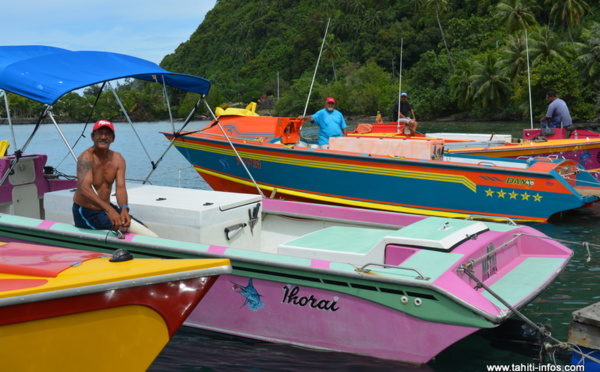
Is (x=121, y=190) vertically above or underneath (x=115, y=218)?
above

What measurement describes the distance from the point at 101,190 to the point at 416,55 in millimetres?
84445

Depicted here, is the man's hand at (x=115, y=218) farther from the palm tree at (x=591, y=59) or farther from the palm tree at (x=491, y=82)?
the palm tree at (x=491, y=82)

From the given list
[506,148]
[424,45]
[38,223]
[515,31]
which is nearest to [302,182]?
[506,148]

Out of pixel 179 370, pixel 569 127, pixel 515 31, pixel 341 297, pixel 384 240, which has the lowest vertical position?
pixel 179 370

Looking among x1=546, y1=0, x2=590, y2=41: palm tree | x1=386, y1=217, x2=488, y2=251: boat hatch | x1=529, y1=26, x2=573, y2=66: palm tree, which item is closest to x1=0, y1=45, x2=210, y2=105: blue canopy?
x1=386, y1=217, x2=488, y2=251: boat hatch

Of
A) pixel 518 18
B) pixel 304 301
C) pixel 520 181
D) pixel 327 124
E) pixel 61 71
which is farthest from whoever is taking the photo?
pixel 518 18

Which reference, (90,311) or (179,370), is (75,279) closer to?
(90,311)

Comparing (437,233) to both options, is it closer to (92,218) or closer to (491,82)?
(92,218)

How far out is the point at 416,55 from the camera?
86.2 meters

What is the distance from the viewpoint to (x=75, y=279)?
3.95 m

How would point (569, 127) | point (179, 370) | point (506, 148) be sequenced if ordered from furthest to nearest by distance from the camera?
1. point (569, 127)
2. point (506, 148)
3. point (179, 370)

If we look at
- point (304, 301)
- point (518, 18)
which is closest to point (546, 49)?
point (518, 18)

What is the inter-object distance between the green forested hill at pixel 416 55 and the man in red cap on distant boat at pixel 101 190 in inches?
1319

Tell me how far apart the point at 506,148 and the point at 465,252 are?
8840 mm
